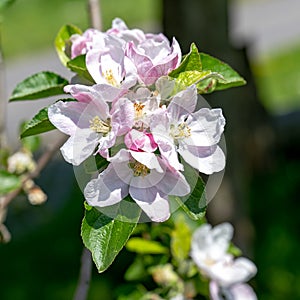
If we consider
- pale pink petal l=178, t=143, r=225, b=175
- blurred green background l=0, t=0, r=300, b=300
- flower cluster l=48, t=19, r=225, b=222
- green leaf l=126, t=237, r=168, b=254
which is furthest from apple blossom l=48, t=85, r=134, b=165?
blurred green background l=0, t=0, r=300, b=300

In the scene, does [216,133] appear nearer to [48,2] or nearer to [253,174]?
[253,174]

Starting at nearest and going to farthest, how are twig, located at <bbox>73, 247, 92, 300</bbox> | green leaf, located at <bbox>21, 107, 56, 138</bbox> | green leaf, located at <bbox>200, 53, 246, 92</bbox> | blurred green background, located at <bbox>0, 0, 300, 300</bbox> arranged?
green leaf, located at <bbox>21, 107, 56, 138</bbox>
green leaf, located at <bbox>200, 53, 246, 92</bbox>
twig, located at <bbox>73, 247, 92, 300</bbox>
blurred green background, located at <bbox>0, 0, 300, 300</bbox>

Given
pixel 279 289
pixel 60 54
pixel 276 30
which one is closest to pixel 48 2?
pixel 276 30

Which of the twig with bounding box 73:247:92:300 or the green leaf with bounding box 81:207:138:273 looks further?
the twig with bounding box 73:247:92:300

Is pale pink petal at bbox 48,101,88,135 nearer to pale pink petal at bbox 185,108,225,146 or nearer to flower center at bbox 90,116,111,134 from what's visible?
flower center at bbox 90,116,111,134

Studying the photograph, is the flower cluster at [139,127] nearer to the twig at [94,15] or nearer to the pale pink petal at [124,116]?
the pale pink petal at [124,116]

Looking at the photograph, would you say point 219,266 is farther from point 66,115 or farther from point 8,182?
→ point 66,115
